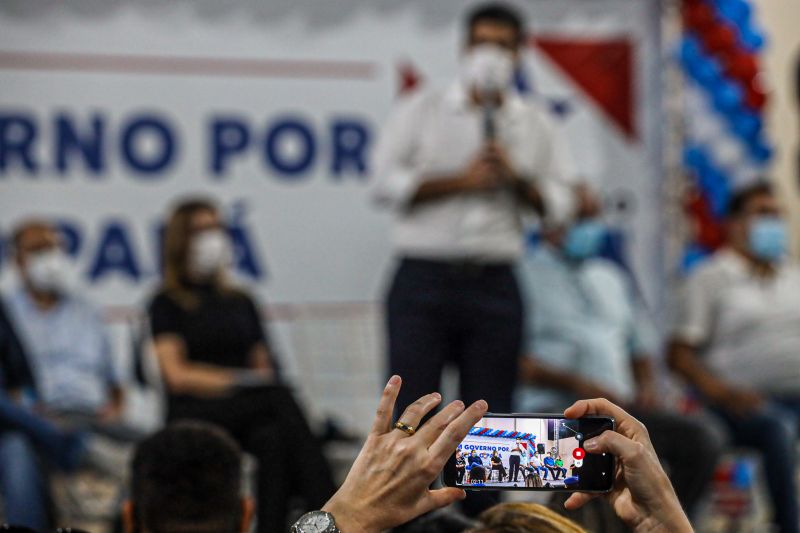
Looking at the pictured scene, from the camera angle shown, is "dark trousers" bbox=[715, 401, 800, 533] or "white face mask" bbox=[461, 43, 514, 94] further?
"dark trousers" bbox=[715, 401, 800, 533]

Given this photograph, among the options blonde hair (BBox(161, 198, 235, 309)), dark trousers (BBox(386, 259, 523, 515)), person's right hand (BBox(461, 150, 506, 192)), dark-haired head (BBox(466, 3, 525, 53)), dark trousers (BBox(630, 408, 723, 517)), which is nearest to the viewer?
dark trousers (BBox(386, 259, 523, 515))

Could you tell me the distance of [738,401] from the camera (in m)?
4.79

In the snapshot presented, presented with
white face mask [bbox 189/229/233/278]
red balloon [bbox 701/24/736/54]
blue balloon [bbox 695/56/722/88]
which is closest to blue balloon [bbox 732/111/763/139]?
blue balloon [bbox 695/56/722/88]

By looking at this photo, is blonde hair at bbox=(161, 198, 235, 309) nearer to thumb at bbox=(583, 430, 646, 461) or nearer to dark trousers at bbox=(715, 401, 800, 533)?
dark trousers at bbox=(715, 401, 800, 533)

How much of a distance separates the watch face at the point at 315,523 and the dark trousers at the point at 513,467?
23 cm

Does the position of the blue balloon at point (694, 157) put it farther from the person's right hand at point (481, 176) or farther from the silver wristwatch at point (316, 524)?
the silver wristwatch at point (316, 524)

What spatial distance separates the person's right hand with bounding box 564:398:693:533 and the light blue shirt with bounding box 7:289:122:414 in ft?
11.8

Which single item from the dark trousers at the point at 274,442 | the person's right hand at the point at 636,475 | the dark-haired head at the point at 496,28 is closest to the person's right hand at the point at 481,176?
the dark-haired head at the point at 496,28

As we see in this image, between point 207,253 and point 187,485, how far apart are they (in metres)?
2.58

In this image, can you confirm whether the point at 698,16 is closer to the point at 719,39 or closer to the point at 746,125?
the point at 719,39

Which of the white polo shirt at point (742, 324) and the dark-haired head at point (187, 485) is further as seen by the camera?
the white polo shirt at point (742, 324)

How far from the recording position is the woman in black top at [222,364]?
3.86m

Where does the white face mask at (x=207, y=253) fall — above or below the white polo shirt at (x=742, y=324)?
above

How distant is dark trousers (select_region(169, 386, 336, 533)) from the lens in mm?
3768
